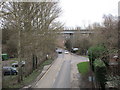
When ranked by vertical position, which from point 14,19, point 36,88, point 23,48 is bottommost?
point 36,88

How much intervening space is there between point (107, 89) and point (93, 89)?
3.56ft

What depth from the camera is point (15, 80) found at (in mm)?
13844

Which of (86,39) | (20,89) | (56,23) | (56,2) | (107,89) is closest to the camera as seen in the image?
(107,89)

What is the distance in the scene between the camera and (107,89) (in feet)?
36.0

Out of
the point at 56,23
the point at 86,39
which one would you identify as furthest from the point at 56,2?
the point at 86,39

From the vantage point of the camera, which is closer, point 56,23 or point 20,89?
point 20,89

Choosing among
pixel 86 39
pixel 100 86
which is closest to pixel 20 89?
pixel 100 86

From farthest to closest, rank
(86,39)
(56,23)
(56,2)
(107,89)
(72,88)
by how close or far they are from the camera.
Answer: (86,39), (56,23), (56,2), (72,88), (107,89)

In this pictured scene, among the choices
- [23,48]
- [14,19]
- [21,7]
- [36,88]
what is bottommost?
[36,88]

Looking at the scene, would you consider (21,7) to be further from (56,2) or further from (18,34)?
(56,2)

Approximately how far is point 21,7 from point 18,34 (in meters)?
2.31

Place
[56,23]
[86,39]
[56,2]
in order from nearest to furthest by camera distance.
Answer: [56,2], [56,23], [86,39]

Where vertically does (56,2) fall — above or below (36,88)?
above

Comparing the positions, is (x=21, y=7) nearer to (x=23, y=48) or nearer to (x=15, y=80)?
(x=23, y=48)
